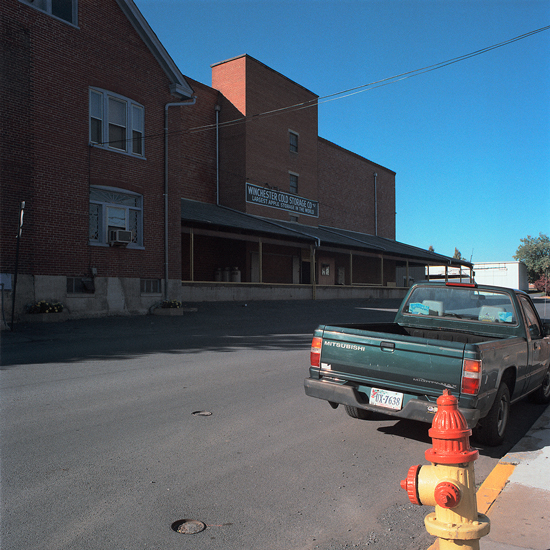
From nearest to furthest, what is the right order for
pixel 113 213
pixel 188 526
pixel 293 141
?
pixel 188 526
pixel 113 213
pixel 293 141

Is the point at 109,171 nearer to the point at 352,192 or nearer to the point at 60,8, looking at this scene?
the point at 60,8

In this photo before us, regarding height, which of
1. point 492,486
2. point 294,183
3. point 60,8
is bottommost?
point 492,486

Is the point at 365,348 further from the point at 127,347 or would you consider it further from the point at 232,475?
the point at 127,347

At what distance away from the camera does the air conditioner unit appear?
56.2 ft

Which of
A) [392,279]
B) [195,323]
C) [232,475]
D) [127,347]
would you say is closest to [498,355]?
[232,475]

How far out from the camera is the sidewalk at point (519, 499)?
3.17 meters

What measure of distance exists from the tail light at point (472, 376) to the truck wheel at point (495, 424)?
0.63 meters

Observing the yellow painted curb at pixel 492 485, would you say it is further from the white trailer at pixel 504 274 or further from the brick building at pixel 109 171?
the white trailer at pixel 504 274

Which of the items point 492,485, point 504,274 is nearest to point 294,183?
point 492,485

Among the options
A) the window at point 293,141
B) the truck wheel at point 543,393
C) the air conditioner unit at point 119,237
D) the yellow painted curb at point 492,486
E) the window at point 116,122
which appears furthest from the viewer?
the window at point 293,141

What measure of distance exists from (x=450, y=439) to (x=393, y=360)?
266 cm

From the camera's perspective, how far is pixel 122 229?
58.7 ft

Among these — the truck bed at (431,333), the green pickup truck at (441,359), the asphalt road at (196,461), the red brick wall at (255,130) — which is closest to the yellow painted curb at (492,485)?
the asphalt road at (196,461)

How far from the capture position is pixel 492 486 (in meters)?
4.04
